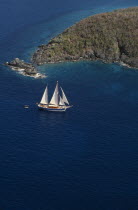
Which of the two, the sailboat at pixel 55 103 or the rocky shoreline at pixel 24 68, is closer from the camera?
the sailboat at pixel 55 103

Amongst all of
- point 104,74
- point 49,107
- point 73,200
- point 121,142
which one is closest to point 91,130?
point 121,142

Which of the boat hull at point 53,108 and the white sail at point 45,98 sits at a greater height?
the white sail at point 45,98

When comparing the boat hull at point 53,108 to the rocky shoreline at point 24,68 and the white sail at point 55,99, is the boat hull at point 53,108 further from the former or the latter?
the rocky shoreline at point 24,68

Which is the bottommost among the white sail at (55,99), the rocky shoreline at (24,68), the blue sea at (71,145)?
the blue sea at (71,145)

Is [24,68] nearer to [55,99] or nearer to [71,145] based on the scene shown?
[55,99]

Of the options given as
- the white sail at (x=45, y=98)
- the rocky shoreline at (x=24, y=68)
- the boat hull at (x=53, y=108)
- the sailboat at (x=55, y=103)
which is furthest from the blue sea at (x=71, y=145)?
the white sail at (x=45, y=98)

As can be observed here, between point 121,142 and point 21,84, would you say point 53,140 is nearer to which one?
point 121,142
